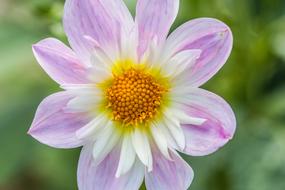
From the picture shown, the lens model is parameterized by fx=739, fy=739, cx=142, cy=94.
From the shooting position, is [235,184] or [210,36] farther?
[235,184]

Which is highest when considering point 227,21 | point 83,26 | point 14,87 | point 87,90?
point 83,26

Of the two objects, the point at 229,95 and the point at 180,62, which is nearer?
the point at 180,62

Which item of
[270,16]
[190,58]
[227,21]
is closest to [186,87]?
[190,58]

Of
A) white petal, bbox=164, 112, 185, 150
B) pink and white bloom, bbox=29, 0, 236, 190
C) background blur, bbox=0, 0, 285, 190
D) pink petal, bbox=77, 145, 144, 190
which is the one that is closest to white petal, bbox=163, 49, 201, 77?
pink and white bloom, bbox=29, 0, 236, 190

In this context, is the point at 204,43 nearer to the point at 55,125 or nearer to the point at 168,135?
the point at 168,135

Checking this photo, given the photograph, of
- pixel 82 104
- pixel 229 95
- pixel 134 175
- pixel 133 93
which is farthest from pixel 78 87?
pixel 229 95

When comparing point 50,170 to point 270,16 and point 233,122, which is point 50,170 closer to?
point 270,16

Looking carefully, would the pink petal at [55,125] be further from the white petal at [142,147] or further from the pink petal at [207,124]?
the pink petal at [207,124]
